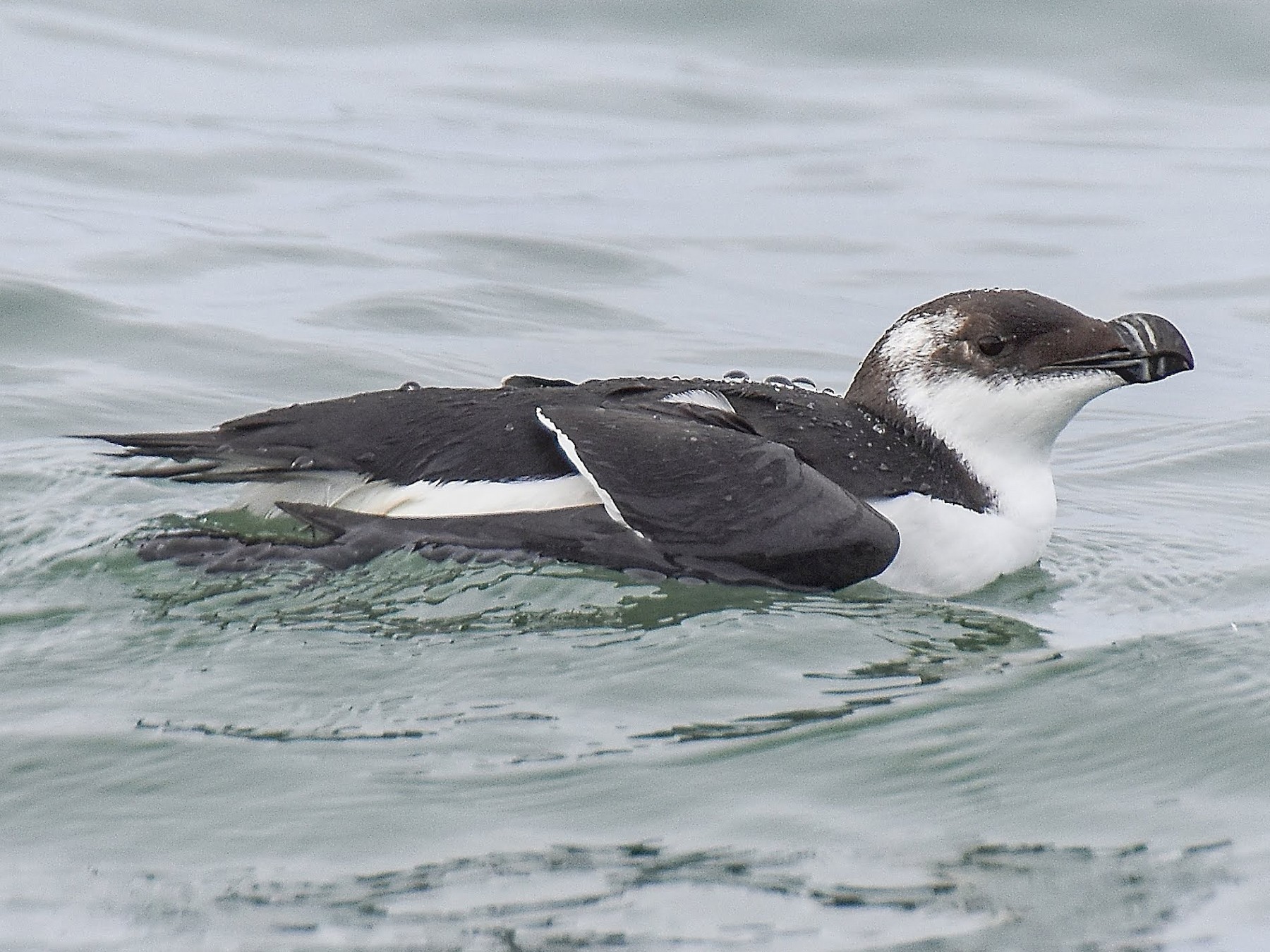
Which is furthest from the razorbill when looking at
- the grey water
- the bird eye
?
the grey water

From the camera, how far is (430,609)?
4875 millimetres

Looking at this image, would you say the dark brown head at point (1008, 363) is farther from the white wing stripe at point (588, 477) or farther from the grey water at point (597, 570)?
the white wing stripe at point (588, 477)

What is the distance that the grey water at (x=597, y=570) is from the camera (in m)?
3.54

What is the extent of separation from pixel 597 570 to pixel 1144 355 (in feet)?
4.92

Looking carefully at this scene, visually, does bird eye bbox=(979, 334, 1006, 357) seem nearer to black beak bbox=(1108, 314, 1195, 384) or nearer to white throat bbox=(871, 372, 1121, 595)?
white throat bbox=(871, 372, 1121, 595)

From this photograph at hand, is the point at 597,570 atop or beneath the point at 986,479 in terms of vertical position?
beneath

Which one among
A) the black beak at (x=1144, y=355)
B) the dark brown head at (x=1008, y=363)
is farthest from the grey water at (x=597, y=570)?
the black beak at (x=1144, y=355)

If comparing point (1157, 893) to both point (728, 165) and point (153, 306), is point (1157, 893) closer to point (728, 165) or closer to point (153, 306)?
point (153, 306)

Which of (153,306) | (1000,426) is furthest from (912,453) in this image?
(153,306)

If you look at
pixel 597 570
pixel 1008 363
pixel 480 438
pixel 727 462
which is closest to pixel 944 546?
pixel 1008 363

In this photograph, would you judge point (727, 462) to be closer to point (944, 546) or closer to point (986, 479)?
point (944, 546)

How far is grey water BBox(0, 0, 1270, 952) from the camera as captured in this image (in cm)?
354

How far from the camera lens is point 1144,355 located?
5.20 metres

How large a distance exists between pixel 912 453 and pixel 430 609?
1.35m
